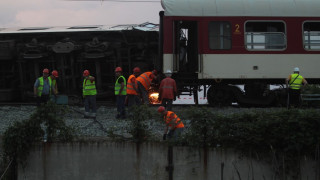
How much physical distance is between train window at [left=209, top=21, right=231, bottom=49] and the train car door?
1.78ft

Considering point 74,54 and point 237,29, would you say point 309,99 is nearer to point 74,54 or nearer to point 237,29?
point 237,29

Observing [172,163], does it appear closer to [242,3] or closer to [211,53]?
[211,53]

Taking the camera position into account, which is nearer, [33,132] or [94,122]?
[33,132]

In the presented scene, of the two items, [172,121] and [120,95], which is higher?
[120,95]

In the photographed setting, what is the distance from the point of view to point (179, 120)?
8727 millimetres

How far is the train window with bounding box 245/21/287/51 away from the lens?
45.2 feet

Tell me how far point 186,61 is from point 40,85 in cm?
515

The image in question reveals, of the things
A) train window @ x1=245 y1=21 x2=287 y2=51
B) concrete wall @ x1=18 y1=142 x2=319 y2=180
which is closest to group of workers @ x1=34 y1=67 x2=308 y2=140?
train window @ x1=245 y1=21 x2=287 y2=51

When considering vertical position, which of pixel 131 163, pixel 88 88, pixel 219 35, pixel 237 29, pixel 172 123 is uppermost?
pixel 237 29

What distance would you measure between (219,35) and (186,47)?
150 centimetres

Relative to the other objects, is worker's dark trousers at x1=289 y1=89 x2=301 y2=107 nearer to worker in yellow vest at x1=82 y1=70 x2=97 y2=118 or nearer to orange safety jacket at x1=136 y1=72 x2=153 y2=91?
orange safety jacket at x1=136 y1=72 x2=153 y2=91

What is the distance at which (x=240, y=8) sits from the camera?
1382cm

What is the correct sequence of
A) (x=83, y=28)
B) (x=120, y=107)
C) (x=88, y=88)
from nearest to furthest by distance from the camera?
1. (x=120, y=107)
2. (x=88, y=88)
3. (x=83, y=28)

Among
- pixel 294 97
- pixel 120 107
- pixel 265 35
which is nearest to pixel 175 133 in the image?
pixel 120 107
